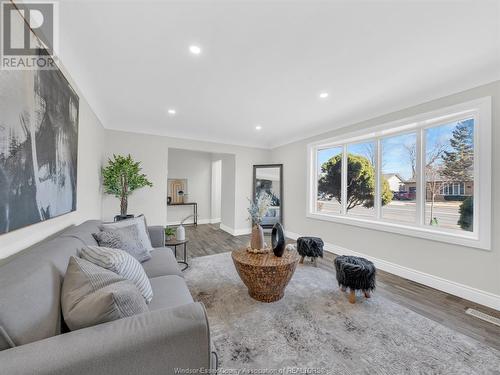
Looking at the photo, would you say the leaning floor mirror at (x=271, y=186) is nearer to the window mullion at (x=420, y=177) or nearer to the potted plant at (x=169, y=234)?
the potted plant at (x=169, y=234)

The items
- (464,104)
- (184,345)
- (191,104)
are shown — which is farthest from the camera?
(191,104)

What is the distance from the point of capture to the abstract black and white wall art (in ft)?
3.41

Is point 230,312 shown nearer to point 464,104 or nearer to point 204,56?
point 204,56

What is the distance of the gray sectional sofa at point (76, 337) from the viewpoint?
0.68 meters

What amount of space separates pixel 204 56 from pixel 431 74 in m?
2.43

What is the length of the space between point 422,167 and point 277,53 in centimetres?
255

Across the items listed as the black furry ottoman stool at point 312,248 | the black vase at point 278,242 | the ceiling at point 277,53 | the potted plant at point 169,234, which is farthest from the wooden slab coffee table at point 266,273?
the ceiling at point 277,53

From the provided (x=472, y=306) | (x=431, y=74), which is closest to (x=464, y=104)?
(x=431, y=74)

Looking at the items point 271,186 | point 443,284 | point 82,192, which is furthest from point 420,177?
point 82,192

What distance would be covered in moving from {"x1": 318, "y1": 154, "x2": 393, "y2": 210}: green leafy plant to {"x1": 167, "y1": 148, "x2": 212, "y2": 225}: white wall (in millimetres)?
3967

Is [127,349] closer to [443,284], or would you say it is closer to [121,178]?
[121,178]

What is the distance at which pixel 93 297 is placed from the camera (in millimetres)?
908

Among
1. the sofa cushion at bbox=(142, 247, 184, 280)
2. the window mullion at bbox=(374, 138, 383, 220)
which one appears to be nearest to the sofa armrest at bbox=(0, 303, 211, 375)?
the sofa cushion at bbox=(142, 247, 184, 280)

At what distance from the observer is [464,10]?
1441mm
